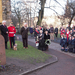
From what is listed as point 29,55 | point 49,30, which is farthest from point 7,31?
point 49,30

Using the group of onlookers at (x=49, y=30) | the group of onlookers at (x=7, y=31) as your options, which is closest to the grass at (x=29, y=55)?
the group of onlookers at (x=7, y=31)

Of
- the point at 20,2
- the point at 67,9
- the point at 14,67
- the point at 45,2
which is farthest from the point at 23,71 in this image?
the point at 20,2

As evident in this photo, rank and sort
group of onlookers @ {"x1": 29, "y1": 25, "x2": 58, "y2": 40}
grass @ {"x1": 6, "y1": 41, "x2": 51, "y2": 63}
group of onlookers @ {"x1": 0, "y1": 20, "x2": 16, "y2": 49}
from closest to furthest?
grass @ {"x1": 6, "y1": 41, "x2": 51, "y2": 63} → group of onlookers @ {"x1": 0, "y1": 20, "x2": 16, "y2": 49} → group of onlookers @ {"x1": 29, "y1": 25, "x2": 58, "y2": 40}

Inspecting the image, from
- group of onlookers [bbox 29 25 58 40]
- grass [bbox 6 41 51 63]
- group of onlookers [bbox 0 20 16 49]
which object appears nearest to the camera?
grass [bbox 6 41 51 63]

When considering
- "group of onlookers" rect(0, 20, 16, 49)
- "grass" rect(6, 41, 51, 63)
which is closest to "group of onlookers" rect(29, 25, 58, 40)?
"group of onlookers" rect(0, 20, 16, 49)

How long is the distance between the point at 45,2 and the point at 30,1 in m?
11.4

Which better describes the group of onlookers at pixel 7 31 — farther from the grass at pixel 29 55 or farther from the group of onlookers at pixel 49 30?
the group of onlookers at pixel 49 30

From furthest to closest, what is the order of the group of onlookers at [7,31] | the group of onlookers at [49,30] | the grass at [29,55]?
the group of onlookers at [49,30]
the group of onlookers at [7,31]
the grass at [29,55]

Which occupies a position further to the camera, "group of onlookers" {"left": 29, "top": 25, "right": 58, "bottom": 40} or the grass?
"group of onlookers" {"left": 29, "top": 25, "right": 58, "bottom": 40}

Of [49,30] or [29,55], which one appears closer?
[29,55]

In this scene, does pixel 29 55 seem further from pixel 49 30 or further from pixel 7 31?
pixel 49 30

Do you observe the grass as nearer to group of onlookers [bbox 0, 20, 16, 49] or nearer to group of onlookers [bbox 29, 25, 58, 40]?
group of onlookers [bbox 0, 20, 16, 49]

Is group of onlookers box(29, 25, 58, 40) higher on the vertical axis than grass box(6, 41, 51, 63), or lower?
higher

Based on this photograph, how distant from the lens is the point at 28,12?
108 ft
